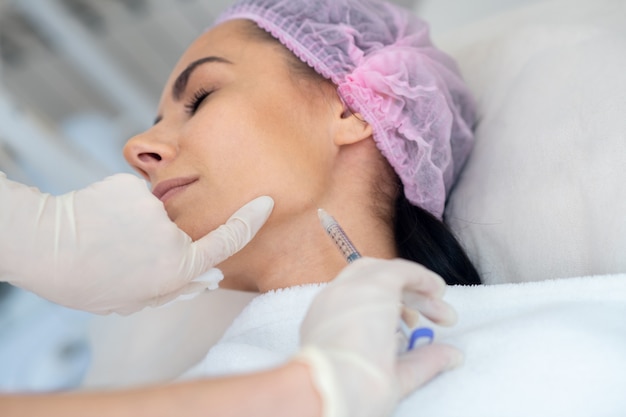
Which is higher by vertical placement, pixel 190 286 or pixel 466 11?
pixel 190 286

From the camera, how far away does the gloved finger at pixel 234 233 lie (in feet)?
3.28

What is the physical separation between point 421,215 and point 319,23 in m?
0.40

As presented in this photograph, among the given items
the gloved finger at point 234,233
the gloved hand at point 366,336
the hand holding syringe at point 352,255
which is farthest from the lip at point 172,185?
the gloved hand at point 366,336

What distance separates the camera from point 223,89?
1.23 meters

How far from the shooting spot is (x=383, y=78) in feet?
3.92

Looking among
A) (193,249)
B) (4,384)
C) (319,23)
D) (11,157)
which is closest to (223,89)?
(319,23)

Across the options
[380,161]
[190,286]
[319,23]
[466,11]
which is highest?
[319,23]

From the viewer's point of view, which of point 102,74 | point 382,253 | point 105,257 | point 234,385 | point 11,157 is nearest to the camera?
point 234,385

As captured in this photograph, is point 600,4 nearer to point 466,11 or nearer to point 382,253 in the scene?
point 466,11

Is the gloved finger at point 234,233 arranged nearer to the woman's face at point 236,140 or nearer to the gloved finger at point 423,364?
the woman's face at point 236,140

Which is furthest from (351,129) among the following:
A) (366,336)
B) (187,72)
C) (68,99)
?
(68,99)

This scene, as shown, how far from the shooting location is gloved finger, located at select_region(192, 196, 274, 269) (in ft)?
3.28

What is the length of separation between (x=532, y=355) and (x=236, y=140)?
58cm

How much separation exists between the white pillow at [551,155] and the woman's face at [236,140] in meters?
0.33
